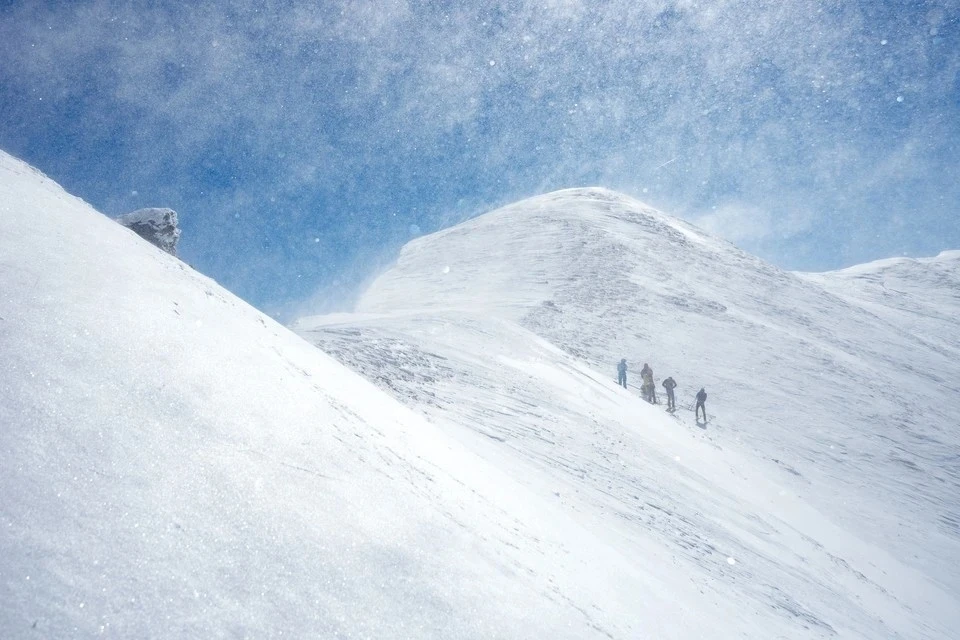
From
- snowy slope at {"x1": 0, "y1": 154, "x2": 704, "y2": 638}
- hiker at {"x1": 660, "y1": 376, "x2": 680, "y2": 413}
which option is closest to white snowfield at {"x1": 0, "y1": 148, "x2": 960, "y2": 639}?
snowy slope at {"x1": 0, "y1": 154, "x2": 704, "y2": 638}

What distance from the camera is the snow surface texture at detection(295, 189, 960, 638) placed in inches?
365

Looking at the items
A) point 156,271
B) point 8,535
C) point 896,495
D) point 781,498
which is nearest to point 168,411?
point 8,535

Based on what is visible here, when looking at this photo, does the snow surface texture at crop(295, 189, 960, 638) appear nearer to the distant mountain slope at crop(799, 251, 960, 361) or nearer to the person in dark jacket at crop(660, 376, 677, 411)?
the person in dark jacket at crop(660, 376, 677, 411)

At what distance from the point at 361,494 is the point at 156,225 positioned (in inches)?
410

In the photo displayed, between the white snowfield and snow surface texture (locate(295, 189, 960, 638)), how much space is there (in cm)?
12

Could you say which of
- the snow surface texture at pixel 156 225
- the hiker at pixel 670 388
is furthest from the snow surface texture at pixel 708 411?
the snow surface texture at pixel 156 225

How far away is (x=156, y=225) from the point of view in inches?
452

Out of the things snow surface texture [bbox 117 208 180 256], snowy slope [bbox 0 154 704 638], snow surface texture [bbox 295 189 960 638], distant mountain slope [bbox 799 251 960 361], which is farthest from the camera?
distant mountain slope [bbox 799 251 960 361]

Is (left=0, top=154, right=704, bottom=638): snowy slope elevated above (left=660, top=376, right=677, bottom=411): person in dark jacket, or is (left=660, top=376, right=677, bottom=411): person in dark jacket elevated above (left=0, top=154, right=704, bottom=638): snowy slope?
(left=660, top=376, right=677, bottom=411): person in dark jacket

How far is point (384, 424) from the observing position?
6000 millimetres

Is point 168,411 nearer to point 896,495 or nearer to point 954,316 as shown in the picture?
point 896,495

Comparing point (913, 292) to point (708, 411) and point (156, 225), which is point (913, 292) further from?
point (156, 225)

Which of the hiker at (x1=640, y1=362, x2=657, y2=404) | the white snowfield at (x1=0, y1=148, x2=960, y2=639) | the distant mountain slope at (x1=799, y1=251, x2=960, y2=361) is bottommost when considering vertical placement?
the white snowfield at (x1=0, y1=148, x2=960, y2=639)

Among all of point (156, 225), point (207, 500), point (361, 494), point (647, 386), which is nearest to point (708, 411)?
point (647, 386)
